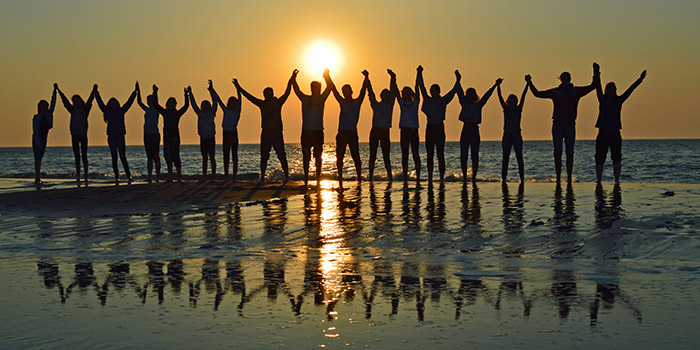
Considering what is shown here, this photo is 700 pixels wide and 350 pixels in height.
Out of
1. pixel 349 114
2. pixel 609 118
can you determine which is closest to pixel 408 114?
pixel 349 114

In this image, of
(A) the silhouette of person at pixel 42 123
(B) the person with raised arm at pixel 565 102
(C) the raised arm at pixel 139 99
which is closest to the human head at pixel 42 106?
(A) the silhouette of person at pixel 42 123

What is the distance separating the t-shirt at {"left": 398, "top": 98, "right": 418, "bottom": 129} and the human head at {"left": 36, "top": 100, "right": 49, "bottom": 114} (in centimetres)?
868

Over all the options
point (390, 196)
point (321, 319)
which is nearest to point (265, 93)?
point (390, 196)

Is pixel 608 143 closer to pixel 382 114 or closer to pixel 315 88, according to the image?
pixel 382 114

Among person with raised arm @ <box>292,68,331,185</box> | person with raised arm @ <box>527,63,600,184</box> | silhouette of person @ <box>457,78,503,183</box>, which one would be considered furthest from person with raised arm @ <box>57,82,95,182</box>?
person with raised arm @ <box>527,63,600,184</box>

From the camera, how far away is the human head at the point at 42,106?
59.1ft

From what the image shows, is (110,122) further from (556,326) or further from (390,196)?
(556,326)

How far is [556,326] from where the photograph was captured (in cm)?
477

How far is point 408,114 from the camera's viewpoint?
16.3 metres

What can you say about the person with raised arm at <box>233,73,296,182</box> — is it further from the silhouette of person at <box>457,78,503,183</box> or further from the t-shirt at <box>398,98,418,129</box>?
the silhouette of person at <box>457,78,503,183</box>

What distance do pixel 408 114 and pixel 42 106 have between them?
892cm

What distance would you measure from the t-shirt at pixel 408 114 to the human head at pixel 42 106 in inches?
342

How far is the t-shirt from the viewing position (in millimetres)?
16266

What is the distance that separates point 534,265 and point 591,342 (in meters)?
2.70
